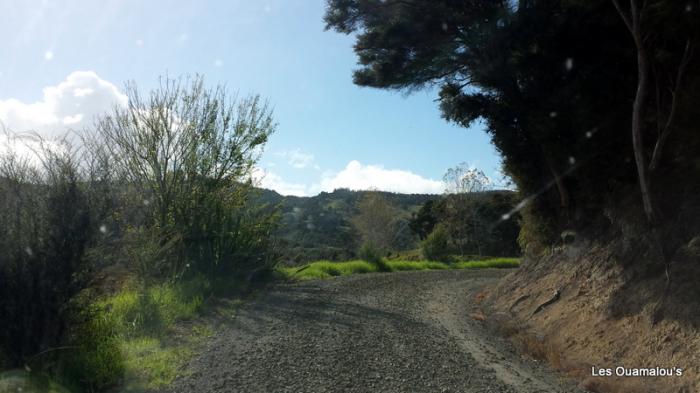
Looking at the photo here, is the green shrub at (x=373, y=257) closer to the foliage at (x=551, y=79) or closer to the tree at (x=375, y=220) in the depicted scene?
the foliage at (x=551, y=79)


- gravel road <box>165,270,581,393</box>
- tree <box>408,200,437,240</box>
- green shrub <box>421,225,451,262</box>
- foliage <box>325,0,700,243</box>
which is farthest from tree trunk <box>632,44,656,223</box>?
tree <box>408,200,437,240</box>

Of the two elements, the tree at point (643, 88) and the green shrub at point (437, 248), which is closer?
the tree at point (643, 88)

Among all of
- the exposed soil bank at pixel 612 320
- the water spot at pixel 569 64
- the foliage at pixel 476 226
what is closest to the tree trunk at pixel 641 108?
the exposed soil bank at pixel 612 320

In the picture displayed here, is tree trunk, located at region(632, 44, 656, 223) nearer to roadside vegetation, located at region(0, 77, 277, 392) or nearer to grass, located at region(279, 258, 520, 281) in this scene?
roadside vegetation, located at region(0, 77, 277, 392)

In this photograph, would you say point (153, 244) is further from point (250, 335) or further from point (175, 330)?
point (250, 335)

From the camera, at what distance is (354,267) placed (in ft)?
83.4

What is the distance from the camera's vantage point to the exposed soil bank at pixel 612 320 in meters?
6.28

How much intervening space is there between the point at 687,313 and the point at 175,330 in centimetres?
764

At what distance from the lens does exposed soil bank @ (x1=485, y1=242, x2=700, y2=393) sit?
628cm

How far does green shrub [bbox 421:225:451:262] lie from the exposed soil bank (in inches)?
815

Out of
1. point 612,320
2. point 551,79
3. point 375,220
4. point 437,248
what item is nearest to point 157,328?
point 612,320

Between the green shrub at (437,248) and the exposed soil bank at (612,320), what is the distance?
20696 millimetres

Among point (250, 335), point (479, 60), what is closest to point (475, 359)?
point (250, 335)

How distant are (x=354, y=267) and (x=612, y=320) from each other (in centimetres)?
1792
